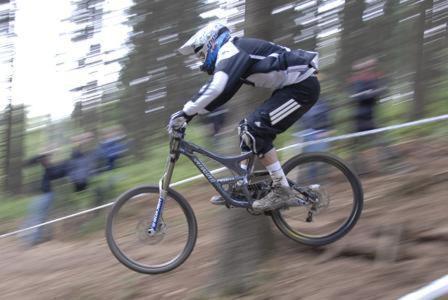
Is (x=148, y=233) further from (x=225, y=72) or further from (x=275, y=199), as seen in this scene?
(x=225, y=72)

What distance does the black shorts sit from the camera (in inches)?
187

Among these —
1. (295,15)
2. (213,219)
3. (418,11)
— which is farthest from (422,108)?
(213,219)

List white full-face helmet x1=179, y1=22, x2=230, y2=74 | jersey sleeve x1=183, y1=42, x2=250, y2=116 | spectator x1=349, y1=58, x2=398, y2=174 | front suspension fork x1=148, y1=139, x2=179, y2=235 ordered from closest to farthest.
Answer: jersey sleeve x1=183, y1=42, x2=250, y2=116
white full-face helmet x1=179, y1=22, x2=230, y2=74
front suspension fork x1=148, y1=139, x2=179, y2=235
spectator x1=349, y1=58, x2=398, y2=174

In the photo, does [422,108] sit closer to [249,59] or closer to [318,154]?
[318,154]

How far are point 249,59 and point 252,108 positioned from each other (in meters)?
0.64

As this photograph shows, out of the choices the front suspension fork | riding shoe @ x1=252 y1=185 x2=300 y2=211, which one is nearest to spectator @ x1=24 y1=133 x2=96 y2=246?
the front suspension fork

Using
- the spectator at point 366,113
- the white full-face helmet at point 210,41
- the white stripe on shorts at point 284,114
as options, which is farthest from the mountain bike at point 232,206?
the spectator at point 366,113

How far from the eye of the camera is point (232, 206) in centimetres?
498

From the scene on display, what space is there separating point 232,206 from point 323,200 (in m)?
0.85

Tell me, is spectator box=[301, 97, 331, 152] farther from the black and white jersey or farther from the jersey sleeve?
the jersey sleeve

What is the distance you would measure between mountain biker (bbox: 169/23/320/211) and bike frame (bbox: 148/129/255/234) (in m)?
0.09

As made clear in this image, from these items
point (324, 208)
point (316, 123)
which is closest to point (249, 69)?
point (324, 208)

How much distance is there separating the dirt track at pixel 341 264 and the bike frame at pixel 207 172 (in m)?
0.56

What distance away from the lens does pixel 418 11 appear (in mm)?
9484
